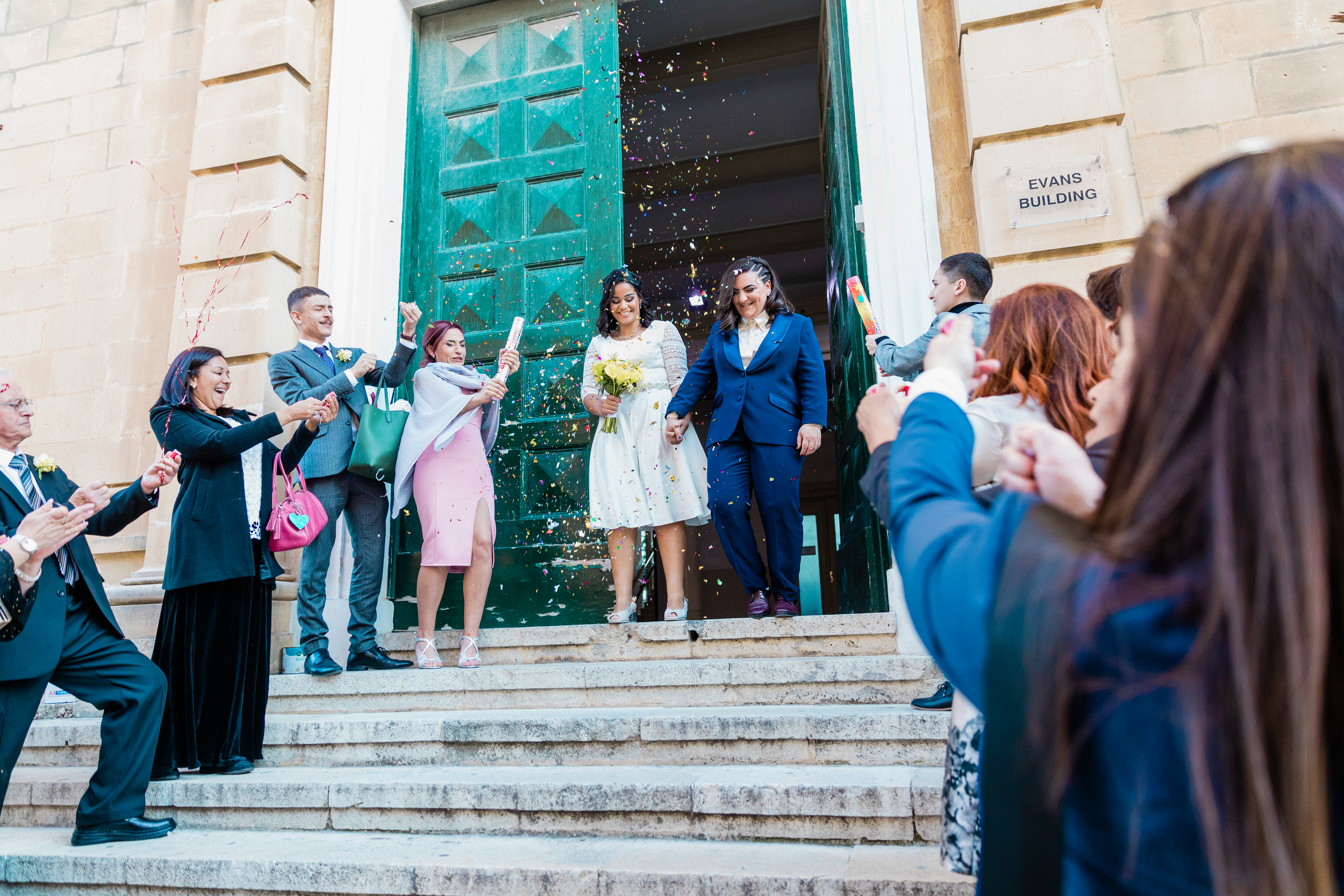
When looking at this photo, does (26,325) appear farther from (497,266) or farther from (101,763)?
(101,763)

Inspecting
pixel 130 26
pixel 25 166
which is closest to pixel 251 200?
pixel 130 26

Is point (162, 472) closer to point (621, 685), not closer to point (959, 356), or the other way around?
point (621, 685)

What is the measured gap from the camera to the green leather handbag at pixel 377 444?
4586mm

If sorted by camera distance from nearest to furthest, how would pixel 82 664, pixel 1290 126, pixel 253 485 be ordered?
1. pixel 82 664
2. pixel 253 485
3. pixel 1290 126

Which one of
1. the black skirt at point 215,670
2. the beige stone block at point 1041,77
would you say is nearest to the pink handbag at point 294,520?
the black skirt at point 215,670

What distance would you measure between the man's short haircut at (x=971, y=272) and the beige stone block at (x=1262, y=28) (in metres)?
1.98

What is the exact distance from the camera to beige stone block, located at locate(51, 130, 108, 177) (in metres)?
6.31

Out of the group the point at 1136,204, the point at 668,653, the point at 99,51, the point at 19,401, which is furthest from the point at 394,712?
the point at 99,51

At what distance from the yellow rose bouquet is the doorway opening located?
1.25 m

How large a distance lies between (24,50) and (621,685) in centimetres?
671

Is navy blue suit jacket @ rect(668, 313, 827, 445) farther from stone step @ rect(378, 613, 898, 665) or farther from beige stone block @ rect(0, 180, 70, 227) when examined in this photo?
beige stone block @ rect(0, 180, 70, 227)

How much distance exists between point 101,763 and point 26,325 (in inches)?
171

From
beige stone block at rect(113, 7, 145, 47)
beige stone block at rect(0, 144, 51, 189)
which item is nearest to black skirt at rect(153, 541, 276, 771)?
beige stone block at rect(0, 144, 51, 189)

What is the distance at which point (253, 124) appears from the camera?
566cm
